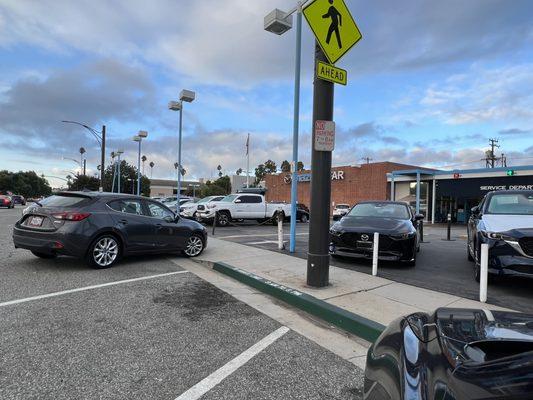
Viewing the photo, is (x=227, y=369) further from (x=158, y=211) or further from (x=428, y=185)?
(x=428, y=185)

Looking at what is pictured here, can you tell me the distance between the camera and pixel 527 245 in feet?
19.6

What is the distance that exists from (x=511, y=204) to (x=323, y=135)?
168 inches

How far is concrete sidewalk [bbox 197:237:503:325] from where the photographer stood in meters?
5.43

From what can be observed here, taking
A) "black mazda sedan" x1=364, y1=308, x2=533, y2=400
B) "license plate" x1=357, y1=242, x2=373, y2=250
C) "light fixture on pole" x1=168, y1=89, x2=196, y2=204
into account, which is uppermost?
"light fixture on pole" x1=168, y1=89, x2=196, y2=204

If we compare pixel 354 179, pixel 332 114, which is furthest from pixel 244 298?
pixel 354 179

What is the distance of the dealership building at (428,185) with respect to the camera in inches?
1227

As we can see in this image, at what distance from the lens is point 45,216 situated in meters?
7.63

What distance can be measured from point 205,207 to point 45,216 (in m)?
12.6

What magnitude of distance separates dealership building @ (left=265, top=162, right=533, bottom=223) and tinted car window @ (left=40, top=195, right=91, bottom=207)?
27.6 m

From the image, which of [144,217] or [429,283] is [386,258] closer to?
[429,283]

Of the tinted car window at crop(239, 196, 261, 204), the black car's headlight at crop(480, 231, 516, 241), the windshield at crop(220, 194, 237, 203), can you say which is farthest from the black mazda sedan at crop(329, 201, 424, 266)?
the tinted car window at crop(239, 196, 261, 204)

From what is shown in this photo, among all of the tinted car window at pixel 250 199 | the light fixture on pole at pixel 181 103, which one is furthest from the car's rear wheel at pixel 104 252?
the tinted car window at pixel 250 199

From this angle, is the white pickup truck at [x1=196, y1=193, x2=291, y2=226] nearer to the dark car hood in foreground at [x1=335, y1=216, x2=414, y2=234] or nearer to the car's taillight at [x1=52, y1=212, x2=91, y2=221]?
the dark car hood in foreground at [x1=335, y1=216, x2=414, y2=234]

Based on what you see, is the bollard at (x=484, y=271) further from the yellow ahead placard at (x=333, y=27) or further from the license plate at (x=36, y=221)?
the license plate at (x=36, y=221)
